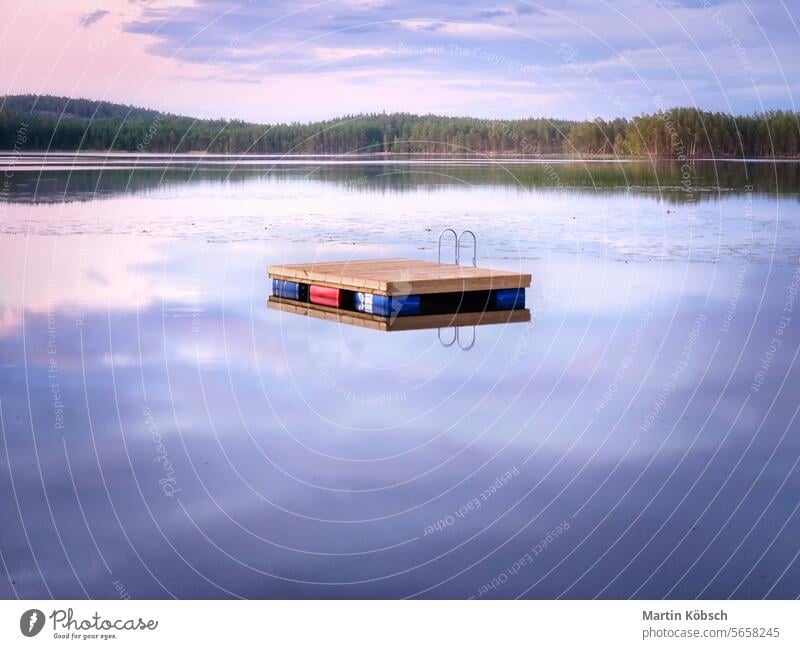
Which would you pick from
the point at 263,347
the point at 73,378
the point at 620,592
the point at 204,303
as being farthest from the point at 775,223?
the point at 620,592

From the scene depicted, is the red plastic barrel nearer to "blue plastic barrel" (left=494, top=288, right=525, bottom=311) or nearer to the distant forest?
"blue plastic barrel" (left=494, top=288, right=525, bottom=311)

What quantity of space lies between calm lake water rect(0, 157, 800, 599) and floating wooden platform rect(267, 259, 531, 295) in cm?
37

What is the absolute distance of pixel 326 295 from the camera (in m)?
Answer: 10.9

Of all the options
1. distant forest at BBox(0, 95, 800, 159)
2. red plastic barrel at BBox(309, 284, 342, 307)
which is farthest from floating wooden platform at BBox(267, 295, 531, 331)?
distant forest at BBox(0, 95, 800, 159)

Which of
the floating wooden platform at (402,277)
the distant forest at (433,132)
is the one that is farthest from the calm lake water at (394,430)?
the distant forest at (433,132)

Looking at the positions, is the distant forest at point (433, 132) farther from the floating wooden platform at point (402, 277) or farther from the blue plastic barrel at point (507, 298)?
the blue plastic barrel at point (507, 298)

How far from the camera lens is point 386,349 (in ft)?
29.5

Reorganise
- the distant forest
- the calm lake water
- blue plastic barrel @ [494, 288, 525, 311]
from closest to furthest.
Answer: the calm lake water, blue plastic barrel @ [494, 288, 525, 311], the distant forest

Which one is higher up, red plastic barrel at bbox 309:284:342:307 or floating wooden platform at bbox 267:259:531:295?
floating wooden platform at bbox 267:259:531:295

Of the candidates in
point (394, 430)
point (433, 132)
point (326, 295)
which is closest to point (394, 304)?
point (326, 295)

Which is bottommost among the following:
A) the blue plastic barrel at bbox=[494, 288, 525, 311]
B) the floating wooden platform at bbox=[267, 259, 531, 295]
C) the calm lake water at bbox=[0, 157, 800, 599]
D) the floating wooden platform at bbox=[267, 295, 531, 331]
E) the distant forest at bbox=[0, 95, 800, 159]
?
the calm lake water at bbox=[0, 157, 800, 599]

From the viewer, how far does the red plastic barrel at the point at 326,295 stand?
35.1 ft

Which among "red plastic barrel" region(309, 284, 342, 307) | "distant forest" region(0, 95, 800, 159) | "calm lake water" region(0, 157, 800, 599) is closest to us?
"calm lake water" region(0, 157, 800, 599)

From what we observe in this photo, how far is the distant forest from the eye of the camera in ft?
69.7
